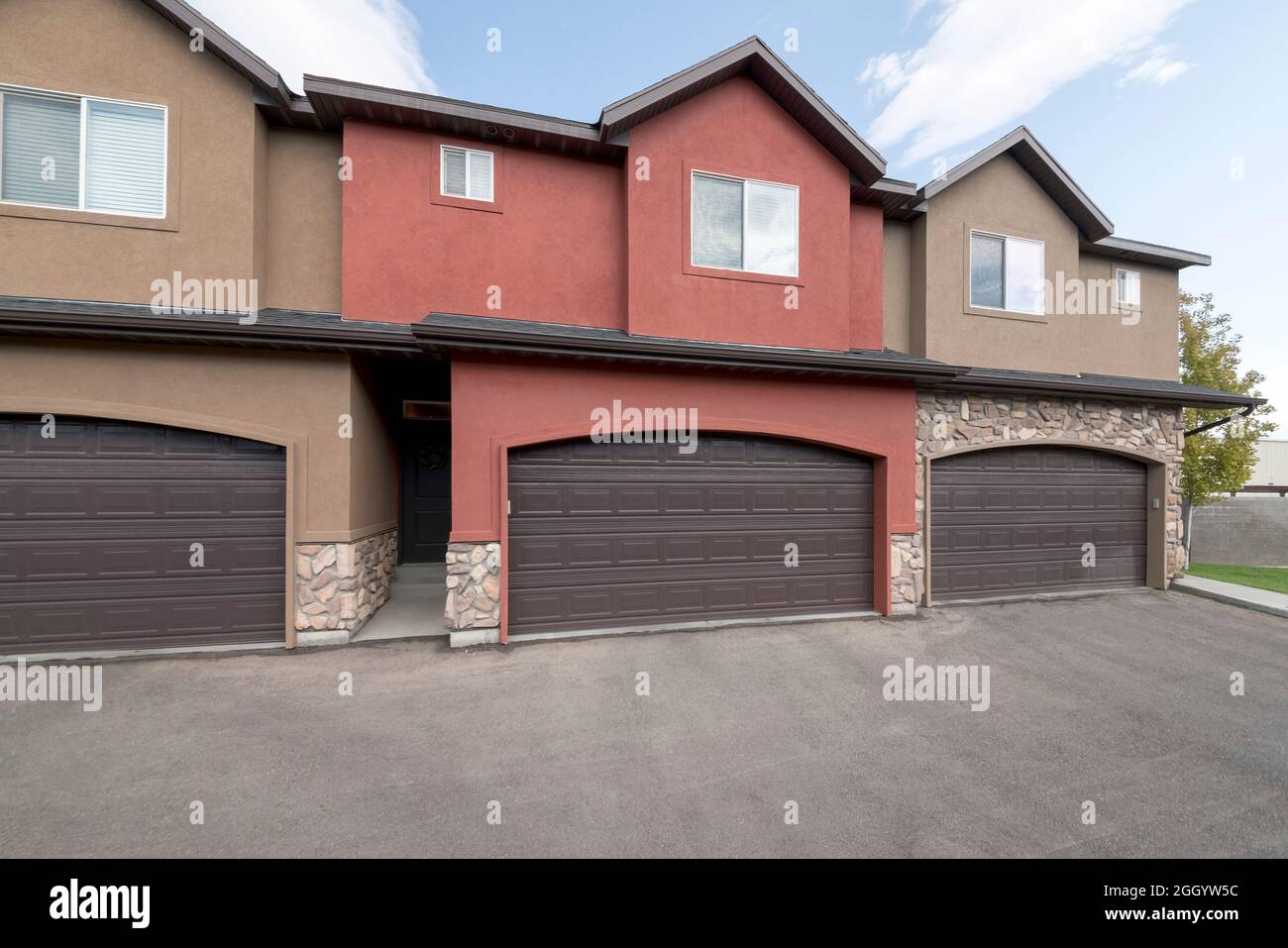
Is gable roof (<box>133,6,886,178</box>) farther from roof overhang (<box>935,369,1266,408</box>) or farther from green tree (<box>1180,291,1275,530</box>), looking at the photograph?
green tree (<box>1180,291,1275,530</box>)

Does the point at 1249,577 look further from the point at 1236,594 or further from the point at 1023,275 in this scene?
the point at 1023,275

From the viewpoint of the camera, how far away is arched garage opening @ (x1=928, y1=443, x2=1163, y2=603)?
26.2 ft

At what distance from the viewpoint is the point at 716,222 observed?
24.1ft

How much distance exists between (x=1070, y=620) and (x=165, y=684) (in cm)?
1138

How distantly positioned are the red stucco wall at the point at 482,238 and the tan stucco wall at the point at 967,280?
5308 millimetres

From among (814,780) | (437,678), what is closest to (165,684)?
(437,678)

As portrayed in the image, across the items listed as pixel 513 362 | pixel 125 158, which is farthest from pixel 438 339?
pixel 125 158

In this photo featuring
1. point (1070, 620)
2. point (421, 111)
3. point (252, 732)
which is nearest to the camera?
point (252, 732)

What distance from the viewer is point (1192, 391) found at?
9.05 meters

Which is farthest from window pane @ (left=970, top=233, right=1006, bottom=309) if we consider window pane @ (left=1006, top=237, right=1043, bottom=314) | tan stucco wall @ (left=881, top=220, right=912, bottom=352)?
tan stucco wall @ (left=881, top=220, right=912, bottom=352)

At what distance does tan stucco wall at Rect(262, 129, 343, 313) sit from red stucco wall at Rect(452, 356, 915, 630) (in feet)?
9.13

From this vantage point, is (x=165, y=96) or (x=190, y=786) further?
(x=165, y=96)

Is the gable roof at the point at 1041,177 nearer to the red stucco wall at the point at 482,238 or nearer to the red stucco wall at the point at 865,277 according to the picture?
the red stucco wall at the point at 865,277
